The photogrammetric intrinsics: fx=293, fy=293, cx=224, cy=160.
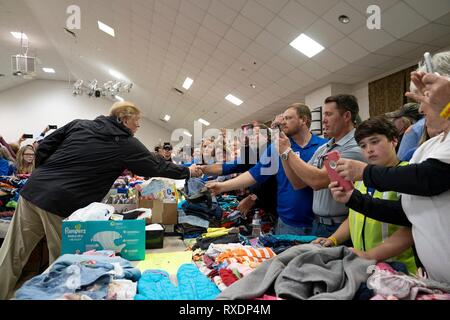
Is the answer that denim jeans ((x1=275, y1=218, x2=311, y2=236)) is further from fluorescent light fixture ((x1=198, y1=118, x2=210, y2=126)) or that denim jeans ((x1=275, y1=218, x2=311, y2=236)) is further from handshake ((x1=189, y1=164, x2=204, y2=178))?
fluorescent light fixture ((x1=198, y1=118, x2=210, y2=126))

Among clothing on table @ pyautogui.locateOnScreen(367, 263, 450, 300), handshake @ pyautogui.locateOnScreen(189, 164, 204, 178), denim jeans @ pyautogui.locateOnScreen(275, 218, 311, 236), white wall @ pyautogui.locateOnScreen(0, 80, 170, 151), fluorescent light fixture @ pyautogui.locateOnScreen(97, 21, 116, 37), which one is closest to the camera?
clothing on table @ pyautogui.locateOnScreen(367, 263, 450, 300)

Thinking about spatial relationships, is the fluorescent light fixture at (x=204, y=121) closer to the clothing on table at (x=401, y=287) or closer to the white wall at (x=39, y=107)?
the white wall at (x=39, y=107)

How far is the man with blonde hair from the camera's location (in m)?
1.85

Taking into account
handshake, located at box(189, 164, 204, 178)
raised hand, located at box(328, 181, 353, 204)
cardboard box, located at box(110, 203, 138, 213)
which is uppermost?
handshake, located at box(189, 164, 204, 178)

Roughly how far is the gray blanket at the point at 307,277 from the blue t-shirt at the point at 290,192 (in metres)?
0.88

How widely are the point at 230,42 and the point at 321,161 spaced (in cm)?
446

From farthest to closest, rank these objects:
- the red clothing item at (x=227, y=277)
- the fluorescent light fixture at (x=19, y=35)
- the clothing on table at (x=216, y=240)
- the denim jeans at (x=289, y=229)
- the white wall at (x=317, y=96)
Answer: the fluorescent light fixture at (x=19, y=35) → the white wall at (x=317, y=96) → the denim jeans at (x=289, y=229) → the clothing on table at (x=216, y=240) → the red clothing item at (x=227, y=277)

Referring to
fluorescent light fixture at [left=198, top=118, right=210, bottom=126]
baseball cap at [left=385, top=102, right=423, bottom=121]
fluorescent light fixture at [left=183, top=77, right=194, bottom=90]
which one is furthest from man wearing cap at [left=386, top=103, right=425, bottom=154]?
fluorescent light fixture at [left=198, top=118, right=210, bottom=126]

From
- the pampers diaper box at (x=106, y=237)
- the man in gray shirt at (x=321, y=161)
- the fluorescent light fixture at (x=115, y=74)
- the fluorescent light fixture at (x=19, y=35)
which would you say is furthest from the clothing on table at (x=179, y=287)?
the fluorescent light fixture at (x=115, y=74)

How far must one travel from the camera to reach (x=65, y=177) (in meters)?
1.86

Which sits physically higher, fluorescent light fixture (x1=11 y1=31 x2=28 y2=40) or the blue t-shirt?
fluorescent light fixture (x1=11 y1=31 x2=28 y2=40)

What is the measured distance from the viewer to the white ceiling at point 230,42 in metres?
3.87

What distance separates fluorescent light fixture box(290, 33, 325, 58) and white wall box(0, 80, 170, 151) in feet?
39.6
